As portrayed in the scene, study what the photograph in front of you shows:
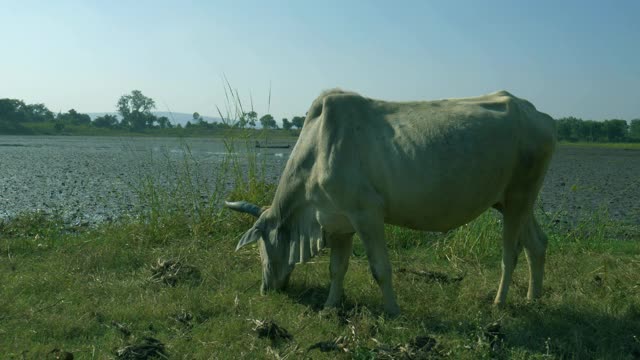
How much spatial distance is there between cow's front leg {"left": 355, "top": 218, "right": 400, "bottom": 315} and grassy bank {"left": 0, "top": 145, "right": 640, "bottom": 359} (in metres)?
0.17

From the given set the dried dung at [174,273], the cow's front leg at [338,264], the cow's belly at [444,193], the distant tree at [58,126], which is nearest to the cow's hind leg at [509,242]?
the cow's belly at [444,193]

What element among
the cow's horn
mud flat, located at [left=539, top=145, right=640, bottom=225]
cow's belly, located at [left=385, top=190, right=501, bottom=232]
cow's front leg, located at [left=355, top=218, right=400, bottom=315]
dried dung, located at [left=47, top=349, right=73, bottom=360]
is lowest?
dried dung, located at [left=47, top=349, right=73, bottom=360]

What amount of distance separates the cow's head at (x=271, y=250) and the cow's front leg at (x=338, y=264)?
1.39 ft

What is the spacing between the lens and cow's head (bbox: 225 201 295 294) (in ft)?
21.3

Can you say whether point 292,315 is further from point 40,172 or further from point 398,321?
point 40,172

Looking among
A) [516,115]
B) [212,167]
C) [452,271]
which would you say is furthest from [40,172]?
[516,115]

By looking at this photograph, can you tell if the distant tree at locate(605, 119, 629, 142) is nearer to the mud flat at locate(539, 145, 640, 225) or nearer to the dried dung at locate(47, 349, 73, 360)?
the mud flat at locate(539, 145, 640, 225)

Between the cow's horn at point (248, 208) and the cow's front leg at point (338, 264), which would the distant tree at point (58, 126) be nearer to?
the cow's horn at point (248, 208)

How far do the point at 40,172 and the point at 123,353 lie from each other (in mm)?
16798

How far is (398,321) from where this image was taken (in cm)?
563

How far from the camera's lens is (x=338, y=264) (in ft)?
21.1

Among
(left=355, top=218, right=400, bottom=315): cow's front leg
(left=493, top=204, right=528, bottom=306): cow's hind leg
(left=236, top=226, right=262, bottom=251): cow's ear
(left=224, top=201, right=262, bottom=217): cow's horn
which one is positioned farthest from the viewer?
(left=224, top=201, right=262, bottom=217): cow's horn

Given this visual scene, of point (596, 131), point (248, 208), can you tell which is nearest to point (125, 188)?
point (248, 208)

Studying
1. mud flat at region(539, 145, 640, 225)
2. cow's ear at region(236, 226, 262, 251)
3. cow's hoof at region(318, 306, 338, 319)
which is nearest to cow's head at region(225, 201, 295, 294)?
cow's ear at region(236, 226, 262, 251)
